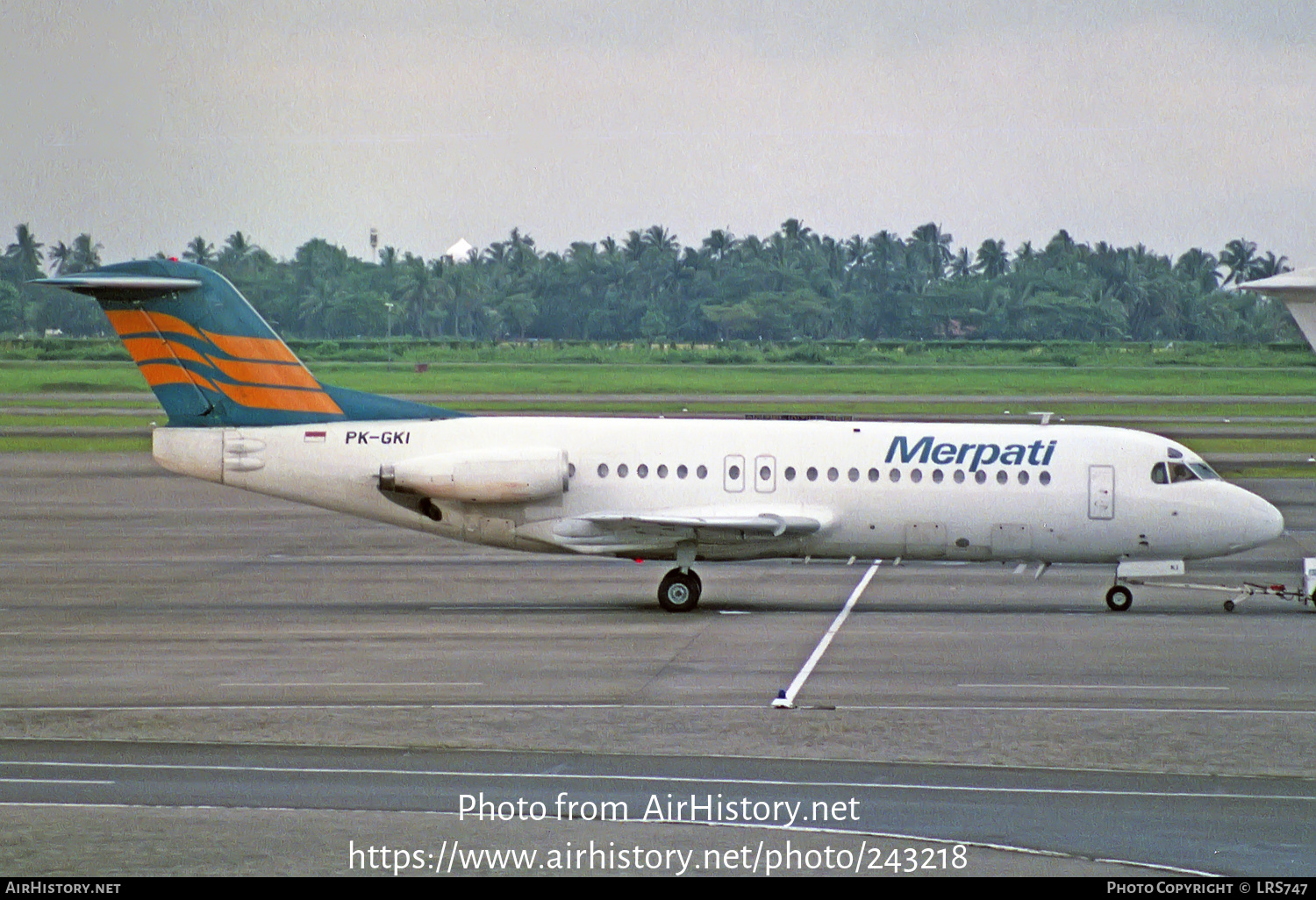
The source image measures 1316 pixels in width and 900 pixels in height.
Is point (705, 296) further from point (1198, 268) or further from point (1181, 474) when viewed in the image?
point (1181, 474)

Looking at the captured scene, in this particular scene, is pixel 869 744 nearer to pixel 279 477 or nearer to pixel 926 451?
pixel 926 451

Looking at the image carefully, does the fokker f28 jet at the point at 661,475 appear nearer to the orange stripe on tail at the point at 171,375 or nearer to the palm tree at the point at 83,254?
the orange stripe on tail at the point at 171,375

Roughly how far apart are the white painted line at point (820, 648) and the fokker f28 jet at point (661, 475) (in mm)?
1355

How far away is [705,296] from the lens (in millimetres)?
176000

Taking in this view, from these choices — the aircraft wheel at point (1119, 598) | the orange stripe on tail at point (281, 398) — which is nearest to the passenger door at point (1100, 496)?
the aircraft wheel at point (1119, 598)

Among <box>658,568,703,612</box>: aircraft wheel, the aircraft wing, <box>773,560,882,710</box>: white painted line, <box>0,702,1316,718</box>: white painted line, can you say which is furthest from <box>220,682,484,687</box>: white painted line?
<box>658,568,703,612</box>: aircraft wheel

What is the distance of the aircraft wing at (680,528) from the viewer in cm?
2906

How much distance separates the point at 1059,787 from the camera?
1655 cm

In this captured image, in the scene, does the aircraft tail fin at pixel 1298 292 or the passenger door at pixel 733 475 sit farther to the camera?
the passenger door at pixel 733 475

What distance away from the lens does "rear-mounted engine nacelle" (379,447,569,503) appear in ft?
97.2

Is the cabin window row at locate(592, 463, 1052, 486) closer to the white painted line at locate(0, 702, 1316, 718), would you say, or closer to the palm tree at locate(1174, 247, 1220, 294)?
the white painted line at locate(0, 702, 1316, 718)

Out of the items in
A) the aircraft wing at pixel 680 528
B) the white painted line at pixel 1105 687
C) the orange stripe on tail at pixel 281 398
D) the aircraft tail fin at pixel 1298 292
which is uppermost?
the aircraft tail fin at pixel 1298 292

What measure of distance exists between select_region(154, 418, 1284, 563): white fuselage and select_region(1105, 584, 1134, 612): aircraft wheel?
2.00 ft
